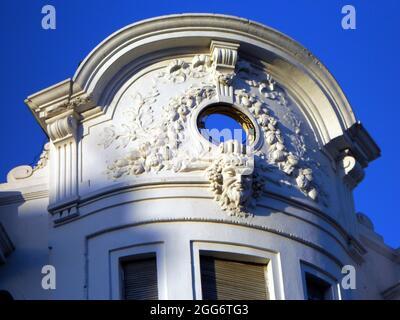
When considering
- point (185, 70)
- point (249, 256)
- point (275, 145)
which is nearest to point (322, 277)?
point (249, 256)

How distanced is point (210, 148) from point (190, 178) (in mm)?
772

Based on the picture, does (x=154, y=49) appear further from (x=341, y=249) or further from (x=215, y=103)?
(x=341, y=249)

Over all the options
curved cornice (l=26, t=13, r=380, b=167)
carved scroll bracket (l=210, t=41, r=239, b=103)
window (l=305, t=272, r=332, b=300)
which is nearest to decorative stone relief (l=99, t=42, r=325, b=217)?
carved scroll bracket (l=210, t=41, r=239, b=103)

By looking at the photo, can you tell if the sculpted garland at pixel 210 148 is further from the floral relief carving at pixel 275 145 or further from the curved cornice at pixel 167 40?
the curved cornice at pixel 167 40

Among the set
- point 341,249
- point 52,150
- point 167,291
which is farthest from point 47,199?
point 341,249

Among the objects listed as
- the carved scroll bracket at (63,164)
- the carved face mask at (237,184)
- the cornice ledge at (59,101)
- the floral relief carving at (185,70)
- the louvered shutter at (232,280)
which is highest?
the floral relief carving at (185,70)

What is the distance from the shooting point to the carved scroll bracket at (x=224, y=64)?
32.9 metres

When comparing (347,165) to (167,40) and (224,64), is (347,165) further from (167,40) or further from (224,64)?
(167,40)

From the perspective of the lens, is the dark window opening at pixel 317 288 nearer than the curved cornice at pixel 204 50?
Yes

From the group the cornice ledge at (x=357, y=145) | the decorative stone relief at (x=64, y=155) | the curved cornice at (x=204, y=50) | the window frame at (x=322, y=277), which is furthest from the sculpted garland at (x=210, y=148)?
the window frame at (x=322, y=277)

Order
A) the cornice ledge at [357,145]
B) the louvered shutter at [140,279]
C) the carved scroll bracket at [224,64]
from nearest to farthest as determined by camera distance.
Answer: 1. the louvered shutter at [140,279]
2. the carved scroll bracket at [224,64]
3. the cornice ledge at [357,145]

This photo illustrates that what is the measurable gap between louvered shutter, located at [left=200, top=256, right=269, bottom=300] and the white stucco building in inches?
0.9

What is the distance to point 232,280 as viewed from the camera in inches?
1224

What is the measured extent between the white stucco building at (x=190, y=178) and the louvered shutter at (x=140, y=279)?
24 mm
